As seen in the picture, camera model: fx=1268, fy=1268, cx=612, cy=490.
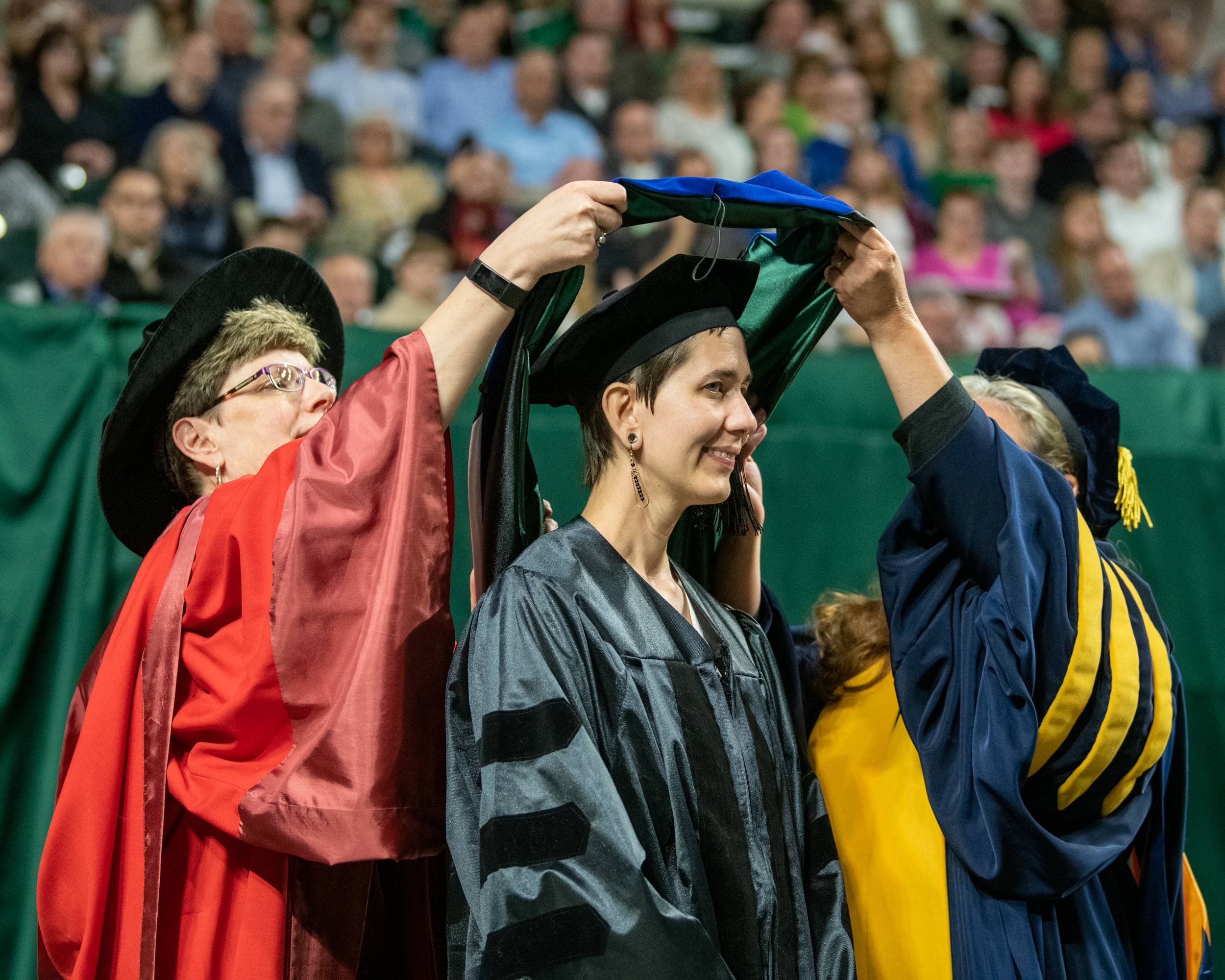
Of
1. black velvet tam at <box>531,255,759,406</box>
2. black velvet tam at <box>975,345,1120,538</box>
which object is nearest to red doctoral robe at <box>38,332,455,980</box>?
black velvet tam at <box>531,255,759,406</box>

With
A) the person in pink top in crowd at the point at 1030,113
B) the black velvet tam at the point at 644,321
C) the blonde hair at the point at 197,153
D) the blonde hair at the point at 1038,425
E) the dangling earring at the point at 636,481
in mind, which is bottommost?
the dangling earring at the point at 636,481

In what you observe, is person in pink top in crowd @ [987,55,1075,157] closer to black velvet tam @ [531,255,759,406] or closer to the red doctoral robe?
black velvet tam @ [531,255,759,406]

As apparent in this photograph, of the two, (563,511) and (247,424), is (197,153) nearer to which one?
(563,511)

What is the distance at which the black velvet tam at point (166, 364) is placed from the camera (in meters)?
2.44

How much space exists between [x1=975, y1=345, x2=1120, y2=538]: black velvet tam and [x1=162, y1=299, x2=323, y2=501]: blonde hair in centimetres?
153

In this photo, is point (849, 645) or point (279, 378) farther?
point (849, 645)

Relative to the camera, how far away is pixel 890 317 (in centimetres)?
227

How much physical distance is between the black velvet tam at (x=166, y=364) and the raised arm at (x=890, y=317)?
113 centimetres

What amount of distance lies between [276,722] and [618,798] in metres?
0.59

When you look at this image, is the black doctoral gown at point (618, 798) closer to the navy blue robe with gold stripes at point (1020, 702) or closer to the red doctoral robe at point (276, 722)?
the red doctoral robe at point (276, 722)

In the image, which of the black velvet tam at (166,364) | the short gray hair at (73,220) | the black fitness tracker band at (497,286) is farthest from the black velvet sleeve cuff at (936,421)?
the short gray hair at (73,220)

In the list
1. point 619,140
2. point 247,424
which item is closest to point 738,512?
point 247,424

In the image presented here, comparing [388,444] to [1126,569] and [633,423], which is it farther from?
[1126,569]

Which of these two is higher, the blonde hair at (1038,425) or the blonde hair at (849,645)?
the blonde hair at (1038,425)
